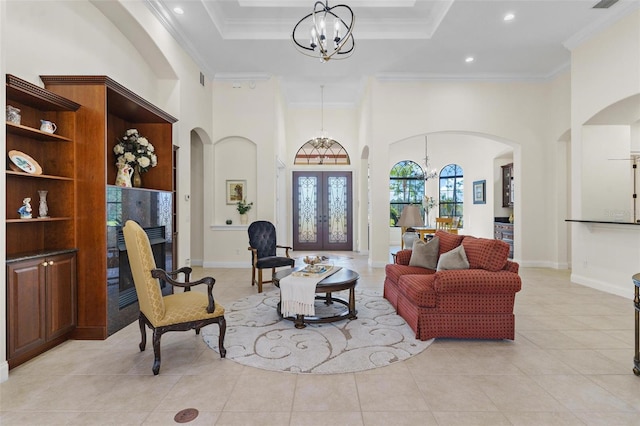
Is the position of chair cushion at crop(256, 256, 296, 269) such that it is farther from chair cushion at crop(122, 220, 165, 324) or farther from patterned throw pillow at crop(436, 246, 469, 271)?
patterned throw pillow at crop(436, 246, 469, 271)

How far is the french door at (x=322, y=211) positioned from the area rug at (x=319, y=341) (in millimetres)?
5745

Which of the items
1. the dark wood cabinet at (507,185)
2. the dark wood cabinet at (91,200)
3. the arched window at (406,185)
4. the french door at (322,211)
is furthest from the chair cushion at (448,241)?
the arched window at (406,185)

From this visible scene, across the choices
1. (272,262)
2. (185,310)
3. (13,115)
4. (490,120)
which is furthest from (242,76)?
(185,310)

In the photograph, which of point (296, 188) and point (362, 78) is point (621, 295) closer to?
point (362, 78)

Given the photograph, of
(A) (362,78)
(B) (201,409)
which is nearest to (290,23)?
(A) (362,78)

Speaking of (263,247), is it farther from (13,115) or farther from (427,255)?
(13,115)

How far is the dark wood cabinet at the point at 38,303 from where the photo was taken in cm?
265

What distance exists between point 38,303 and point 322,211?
7571 millimetres

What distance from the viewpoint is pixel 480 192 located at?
10.1 m

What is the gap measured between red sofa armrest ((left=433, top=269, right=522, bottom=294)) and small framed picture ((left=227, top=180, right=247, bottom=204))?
5066 mm

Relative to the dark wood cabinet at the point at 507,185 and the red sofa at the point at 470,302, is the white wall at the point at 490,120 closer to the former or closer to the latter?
the dark wood cabinet at the point at 507,185

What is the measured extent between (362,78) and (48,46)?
19.0 feet

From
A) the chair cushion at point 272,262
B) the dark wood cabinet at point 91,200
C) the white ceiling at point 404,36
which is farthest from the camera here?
the chair cushion at point 272,262

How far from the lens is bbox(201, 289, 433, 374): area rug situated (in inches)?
110
